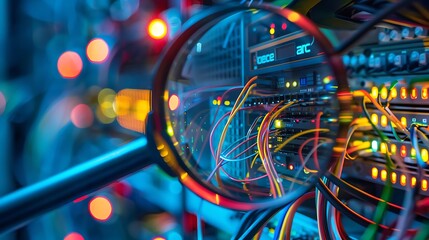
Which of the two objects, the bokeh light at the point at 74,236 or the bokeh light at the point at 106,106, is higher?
the bokeh light at the point at 106,106

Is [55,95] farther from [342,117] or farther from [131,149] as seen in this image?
[342,117]

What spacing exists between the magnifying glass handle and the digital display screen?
0.56 ft

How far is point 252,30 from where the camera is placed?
44 centimetres

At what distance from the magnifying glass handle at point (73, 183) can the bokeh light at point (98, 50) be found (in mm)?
651

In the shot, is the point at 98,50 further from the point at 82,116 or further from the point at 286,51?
the point at 286,51

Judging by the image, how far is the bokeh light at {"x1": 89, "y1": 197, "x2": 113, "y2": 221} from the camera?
41.6 inches

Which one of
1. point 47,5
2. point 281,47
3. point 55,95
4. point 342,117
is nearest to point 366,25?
point 342,117

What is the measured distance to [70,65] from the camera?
1.05 metres

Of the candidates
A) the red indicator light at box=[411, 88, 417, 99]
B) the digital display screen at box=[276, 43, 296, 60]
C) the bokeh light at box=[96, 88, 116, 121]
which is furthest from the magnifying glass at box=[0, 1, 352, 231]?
the bokeh light at box=[96, 88, 116, 121]

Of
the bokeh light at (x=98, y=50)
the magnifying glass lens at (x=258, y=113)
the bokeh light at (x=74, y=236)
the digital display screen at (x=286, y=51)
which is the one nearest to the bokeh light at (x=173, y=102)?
the magnifying glass lens at (x=258, y=113)

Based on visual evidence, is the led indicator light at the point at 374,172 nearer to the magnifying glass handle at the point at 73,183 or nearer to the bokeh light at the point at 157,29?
the magnifying glass handle at the point at 73,183

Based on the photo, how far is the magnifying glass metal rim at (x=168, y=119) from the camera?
26 centimetres

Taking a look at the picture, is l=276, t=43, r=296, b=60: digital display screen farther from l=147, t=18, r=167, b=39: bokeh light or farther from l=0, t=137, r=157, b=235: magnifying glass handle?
l=147, t=18, r=167, b=39: bokeh light

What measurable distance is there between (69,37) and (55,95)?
185mm
